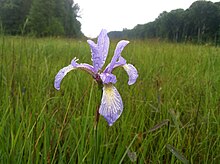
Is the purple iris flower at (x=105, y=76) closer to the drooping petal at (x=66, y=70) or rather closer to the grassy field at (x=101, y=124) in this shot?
the drooping petal at (x=66, y=70)

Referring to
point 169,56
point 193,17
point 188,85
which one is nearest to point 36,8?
point 193,17

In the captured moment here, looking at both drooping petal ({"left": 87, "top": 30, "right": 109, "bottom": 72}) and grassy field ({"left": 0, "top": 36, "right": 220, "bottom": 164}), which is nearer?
drooping petal ({"left": 87, "top": 30, "right": 109, "bottom": 72})

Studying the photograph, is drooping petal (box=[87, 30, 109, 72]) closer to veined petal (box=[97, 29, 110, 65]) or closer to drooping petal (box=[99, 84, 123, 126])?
veined petal (box=[97, 29, 110, 65])

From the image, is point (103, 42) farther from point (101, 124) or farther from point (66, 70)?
point (101, 124)

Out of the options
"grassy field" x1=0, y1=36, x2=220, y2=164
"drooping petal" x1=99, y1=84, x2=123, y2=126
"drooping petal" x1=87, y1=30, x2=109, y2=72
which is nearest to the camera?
"drooping petal" x1=99, y1=84, x2=123, y2=126

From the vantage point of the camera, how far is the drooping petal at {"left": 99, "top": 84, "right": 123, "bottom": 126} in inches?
25.2

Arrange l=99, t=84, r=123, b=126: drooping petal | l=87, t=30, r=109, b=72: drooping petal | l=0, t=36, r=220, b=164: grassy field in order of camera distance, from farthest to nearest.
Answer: l=0, t=36, r=220, b=164: grassy field
l=87, t=30, r=109, b=72: drooping petal
l=99, t=84, r=123, b=126: drooping petal

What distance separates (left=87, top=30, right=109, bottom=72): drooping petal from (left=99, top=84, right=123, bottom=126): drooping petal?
114 millimetres

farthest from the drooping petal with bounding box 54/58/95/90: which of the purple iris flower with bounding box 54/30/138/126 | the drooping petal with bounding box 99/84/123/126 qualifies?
the drooping petal with bounding box 99/84/123/126

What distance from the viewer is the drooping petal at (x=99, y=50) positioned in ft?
2.47

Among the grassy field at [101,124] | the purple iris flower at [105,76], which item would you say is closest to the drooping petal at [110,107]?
the purple iris flower at [105,76]

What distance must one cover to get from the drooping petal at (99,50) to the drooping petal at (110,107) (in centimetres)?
11

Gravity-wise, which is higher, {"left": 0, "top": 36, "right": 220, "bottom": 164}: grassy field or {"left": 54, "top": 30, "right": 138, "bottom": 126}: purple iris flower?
{"left": 54, "top": 30, "right": 138, "bottom": 126}: purple iris flower

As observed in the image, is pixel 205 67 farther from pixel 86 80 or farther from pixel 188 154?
pixel 188 154
